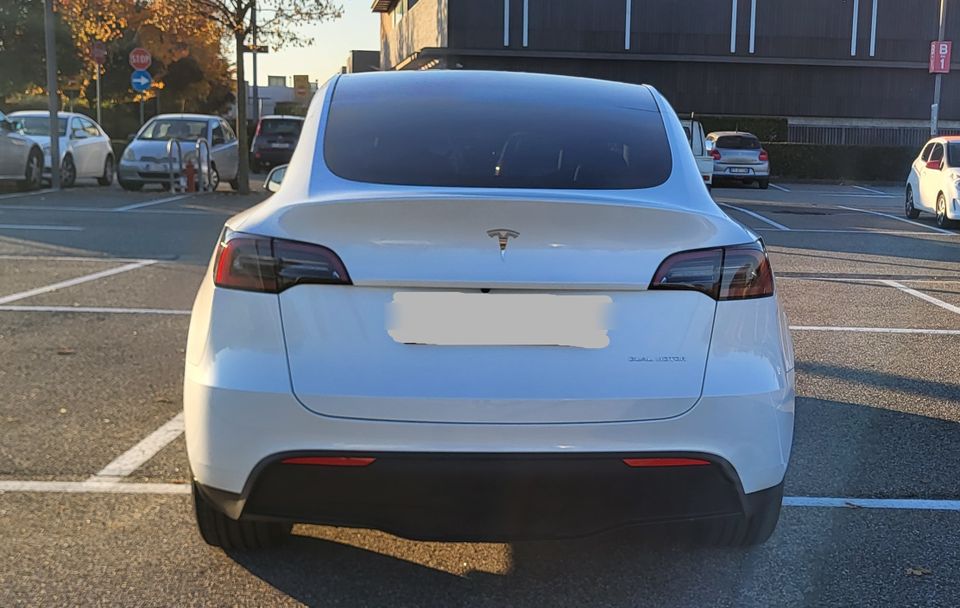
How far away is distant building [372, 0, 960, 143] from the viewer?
37.5 m

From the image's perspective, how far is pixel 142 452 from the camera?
179 inches

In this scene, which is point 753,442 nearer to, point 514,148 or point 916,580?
point 916,580

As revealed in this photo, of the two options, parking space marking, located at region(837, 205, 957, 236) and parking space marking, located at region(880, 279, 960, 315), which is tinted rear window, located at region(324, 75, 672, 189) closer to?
parking space marking, located at region(880, 279, 960, 315)

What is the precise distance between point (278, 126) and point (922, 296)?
22904 mm

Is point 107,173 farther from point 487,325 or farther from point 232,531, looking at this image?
point 487,325

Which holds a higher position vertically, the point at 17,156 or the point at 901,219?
the point at 17,156

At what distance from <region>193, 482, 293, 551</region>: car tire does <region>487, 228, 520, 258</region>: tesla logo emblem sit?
114cm

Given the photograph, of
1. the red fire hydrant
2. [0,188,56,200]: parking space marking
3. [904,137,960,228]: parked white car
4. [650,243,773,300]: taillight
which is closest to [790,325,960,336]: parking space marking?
[650,243,773,300]: taillight

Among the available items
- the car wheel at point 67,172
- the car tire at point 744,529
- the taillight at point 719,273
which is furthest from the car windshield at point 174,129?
the taillight at point 719,273

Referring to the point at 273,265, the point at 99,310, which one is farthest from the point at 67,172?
the point at 273,265

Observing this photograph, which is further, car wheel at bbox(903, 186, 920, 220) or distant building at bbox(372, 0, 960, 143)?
distant building at bbox(372, 0, 960, 143)

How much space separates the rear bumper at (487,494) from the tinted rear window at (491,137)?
2.86ft

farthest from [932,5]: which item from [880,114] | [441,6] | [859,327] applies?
[859,327]

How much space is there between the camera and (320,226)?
2881 millimetres
